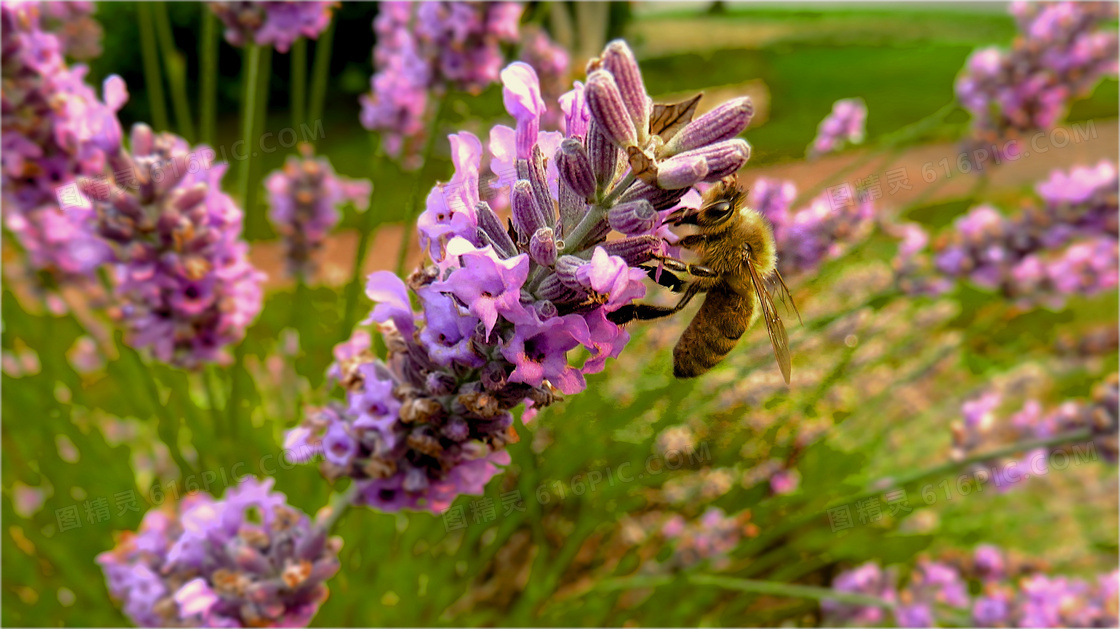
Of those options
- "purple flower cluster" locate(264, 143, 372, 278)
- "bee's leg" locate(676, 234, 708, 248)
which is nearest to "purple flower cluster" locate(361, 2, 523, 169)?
"purple flower cluster" locate(264, 143, 372, 278)

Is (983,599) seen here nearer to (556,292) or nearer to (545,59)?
(556,292)

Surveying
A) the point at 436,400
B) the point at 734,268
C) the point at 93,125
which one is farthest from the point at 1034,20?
the point at 93,125

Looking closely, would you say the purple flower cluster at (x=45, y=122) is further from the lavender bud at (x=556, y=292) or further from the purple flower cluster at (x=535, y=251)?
the lavender bud at (x=556, y=292)

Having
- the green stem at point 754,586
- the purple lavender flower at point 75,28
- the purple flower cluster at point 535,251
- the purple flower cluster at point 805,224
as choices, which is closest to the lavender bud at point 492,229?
the purple flower cluster at point 535,251

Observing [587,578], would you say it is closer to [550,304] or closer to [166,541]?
[166,541]

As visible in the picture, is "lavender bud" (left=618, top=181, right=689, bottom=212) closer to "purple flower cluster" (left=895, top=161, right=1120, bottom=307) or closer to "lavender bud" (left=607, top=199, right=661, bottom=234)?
"lavender bud" (left=607, top=199, right=661, bottom=234)

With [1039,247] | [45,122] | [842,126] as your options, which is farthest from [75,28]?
[1039,247]

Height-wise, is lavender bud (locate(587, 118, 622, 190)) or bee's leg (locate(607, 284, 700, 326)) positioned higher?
lavender bud (locate(587, 118, 622, 190))
